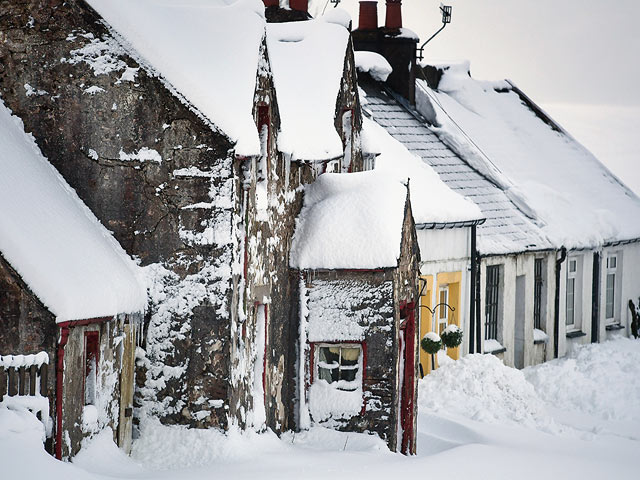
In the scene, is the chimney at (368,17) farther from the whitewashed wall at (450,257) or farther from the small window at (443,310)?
the small window at (443,310)

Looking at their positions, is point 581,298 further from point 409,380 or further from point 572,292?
point 409,380

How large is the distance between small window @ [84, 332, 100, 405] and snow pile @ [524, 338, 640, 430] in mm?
11168

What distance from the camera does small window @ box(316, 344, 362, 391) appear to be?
52.5ft

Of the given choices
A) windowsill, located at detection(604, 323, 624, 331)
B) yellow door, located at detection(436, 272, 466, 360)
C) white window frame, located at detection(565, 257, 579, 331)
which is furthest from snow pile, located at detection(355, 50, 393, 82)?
windowsill, located at detection(604, 323, 624, 331)

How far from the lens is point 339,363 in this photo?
1603 cm

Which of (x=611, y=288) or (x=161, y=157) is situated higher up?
(x=161, y=157)

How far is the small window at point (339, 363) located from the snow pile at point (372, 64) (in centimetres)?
1051

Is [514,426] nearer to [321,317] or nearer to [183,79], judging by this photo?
[321,317]

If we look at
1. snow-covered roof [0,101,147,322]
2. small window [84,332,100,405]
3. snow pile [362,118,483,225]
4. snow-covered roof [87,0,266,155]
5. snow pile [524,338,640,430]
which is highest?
snow-covered roof [87,0,266,155]

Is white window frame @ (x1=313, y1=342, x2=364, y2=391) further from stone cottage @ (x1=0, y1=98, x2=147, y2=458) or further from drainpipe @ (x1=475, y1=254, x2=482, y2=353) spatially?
drainpipe @ (x1=475, y1=254, x2=482, y2=353)

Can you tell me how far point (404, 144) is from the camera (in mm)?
24703

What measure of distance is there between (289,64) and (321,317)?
4812mm

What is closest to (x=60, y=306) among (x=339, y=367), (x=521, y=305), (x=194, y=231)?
(x=194, y=231)

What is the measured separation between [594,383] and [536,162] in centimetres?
804
